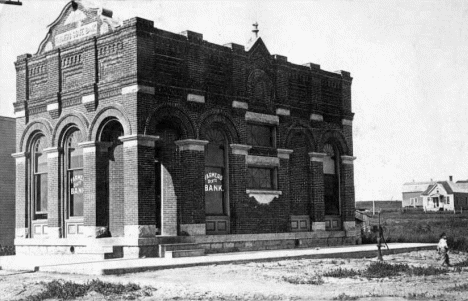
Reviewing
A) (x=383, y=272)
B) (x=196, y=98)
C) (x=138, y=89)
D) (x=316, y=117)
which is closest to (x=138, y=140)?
(x=138, y=89)

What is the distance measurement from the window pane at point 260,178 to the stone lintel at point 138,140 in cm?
506

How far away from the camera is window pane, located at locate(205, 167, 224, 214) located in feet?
78.2

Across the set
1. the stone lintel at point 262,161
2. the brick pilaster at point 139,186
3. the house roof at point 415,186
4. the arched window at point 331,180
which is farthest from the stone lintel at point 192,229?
the house roof at point 415,186

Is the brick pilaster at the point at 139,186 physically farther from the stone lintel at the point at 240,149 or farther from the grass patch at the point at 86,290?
the grass patch at the point at 86,290

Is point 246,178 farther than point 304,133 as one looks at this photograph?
No

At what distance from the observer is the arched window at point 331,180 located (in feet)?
94.7

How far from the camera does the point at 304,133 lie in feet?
90.6

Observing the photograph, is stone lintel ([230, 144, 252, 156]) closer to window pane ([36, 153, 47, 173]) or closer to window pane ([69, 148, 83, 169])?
window pane ([69, 148, 83, 169])

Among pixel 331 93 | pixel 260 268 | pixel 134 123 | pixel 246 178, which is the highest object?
pixel 331 93

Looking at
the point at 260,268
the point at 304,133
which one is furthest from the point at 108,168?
the point at 304,133

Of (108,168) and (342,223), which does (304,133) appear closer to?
(342,223)

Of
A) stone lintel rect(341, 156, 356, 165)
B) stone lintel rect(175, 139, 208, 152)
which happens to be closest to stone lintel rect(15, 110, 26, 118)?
stone lintel rect(175, 139, 208, 152)

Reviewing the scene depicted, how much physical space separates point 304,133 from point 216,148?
15.9ft

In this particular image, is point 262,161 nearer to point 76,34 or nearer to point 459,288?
point 76,34
